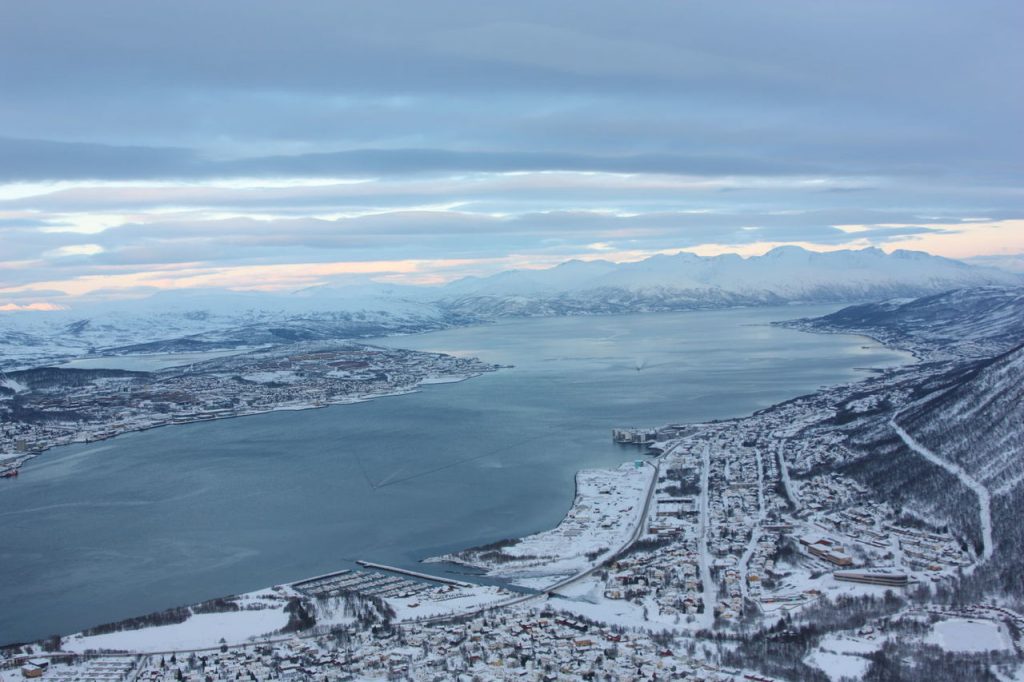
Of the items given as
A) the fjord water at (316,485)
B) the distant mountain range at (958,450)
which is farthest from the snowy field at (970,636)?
the fjord water at (316,485)

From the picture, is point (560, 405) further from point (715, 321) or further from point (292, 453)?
point (715, 321)

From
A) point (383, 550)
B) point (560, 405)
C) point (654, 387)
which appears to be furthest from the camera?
point (654, 387)

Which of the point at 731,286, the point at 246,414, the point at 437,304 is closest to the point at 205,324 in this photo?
the point at 437,304

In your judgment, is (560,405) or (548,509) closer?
(548,509)

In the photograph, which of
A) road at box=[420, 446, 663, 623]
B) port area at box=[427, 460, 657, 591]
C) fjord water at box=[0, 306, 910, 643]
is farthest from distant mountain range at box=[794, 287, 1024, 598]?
fjord water at box=[0, 306, 910, 643]

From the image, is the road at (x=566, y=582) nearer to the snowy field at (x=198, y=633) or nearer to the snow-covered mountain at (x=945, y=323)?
the snowy field at (x=198, y=633)

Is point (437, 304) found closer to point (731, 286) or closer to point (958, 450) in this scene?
point (731, 286)

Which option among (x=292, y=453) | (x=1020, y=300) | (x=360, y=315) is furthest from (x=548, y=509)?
(x=360, y=315)
